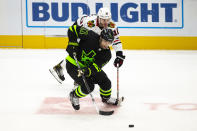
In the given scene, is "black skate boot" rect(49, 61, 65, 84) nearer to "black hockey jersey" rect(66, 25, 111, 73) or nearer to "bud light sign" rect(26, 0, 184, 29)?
"black hockey jersey" rect(66, 25, 111, 73)

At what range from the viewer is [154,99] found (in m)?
5.06

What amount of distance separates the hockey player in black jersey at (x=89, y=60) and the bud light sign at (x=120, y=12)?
413cm

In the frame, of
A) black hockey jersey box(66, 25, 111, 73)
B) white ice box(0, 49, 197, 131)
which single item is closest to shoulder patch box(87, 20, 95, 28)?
black hockey jersey box(66, 25, 111, 73)

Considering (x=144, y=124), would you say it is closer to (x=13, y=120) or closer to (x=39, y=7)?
(x=13, y=120)

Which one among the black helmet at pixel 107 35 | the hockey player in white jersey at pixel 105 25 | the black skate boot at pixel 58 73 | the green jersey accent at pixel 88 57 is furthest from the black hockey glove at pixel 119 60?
the black skate boot at pixel 58 73

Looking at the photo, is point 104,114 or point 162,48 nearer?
point 104,114

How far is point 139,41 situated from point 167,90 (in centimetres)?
332

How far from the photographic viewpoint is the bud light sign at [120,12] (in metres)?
8.62

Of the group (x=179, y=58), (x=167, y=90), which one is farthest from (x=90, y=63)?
(x=179, y=58)

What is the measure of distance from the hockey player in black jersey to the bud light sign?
4127 mm

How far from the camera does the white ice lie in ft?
13.4

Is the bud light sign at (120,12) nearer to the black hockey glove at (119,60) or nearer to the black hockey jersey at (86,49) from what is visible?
the black hockey glove at (119,60)

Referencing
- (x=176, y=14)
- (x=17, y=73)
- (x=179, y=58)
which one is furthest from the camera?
(x=176, y=14)

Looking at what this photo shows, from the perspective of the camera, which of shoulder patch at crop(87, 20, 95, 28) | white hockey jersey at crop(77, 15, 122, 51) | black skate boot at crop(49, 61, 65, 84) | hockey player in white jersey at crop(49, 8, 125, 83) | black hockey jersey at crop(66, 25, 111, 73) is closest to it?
black hockey jersey at crop(66, 25, 111, 73)
